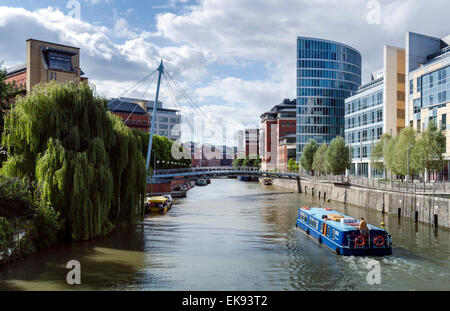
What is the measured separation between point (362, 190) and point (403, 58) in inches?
1270

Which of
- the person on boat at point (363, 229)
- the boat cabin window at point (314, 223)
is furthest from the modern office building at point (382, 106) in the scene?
the person on boat at point (363, 229)

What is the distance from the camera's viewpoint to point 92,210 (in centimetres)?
2392

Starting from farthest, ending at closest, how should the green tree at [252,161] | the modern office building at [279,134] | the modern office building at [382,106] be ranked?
1. the green tree at [252,161]
2. the modern office building at [279,134]
3. the modern office building at [382,106]

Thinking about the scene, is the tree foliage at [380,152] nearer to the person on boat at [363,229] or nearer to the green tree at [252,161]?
the person on boat at [363,229]

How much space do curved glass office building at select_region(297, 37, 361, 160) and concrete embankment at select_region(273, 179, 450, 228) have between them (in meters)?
50.1

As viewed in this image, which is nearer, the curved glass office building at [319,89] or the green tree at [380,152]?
the green tree at [380,152]

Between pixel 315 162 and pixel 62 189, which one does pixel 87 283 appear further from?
pixel 315 162

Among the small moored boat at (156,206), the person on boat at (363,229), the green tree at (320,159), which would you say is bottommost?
the small moored boat at (156,206)

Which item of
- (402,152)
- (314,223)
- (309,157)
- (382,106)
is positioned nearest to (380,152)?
(402,152)

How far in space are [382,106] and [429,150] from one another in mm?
28846

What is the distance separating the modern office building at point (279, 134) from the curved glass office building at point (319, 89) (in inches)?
520

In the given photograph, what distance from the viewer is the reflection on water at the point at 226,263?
18.3 m

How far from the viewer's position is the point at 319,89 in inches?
4663
